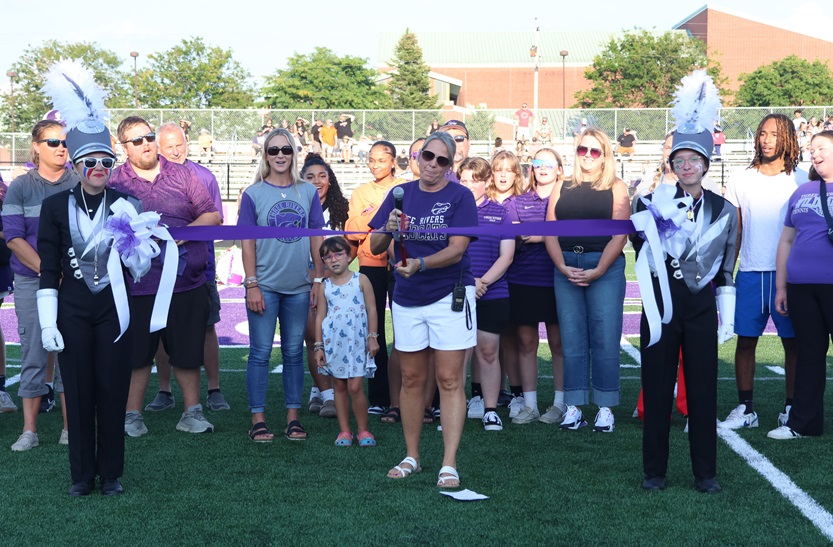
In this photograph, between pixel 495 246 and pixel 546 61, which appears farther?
pixel 546 61

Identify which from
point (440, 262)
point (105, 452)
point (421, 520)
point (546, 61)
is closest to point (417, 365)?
point (440, 262)

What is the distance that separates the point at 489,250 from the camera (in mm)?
7328

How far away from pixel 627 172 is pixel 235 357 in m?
22.6

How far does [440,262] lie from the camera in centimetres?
543

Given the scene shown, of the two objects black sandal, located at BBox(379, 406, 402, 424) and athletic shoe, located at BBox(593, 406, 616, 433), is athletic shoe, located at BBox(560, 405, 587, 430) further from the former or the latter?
black sandal, located at BBox(379, 406, 402, 424)

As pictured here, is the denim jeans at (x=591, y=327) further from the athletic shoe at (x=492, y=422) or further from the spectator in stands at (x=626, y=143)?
the spectator in stands at (x=626, y=143)

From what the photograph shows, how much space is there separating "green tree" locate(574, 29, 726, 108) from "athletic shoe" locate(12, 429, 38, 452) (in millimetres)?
65371

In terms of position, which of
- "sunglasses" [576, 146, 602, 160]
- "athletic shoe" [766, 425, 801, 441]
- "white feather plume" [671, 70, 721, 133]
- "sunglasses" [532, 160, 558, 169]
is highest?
"white feather plume" [671, 70, 721, 133]

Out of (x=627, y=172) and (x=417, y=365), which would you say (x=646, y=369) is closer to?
(x=417, y=365)

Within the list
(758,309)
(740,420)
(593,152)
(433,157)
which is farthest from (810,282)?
(433,157)

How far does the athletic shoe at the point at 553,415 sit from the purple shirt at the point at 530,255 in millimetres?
914

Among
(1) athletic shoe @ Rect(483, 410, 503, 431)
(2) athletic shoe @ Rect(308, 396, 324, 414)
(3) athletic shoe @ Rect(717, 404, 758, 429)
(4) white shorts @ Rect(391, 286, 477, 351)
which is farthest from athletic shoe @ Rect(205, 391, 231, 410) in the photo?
(3) athletic shoe @ Rect(717, 404, 758, 429)

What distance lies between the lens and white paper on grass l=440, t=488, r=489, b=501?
17.4 ft

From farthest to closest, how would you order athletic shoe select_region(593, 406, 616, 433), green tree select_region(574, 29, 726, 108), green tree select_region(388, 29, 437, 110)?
green tree select_region(388, 29, 437, 110) → green tree select_region(574, 29, 726, 108) → athletic shoe select_region(593, 406, 616, 433)
